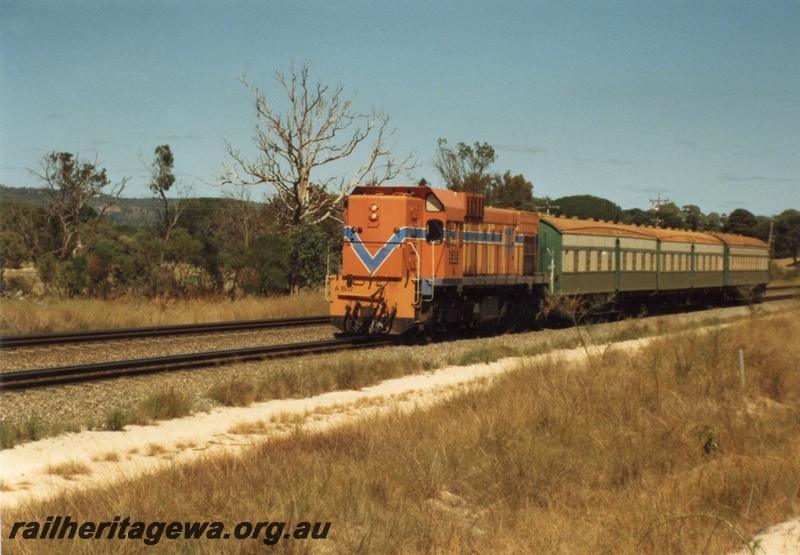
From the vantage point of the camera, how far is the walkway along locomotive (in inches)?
754

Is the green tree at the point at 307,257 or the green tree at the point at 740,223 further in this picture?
the green tree at the point at 740,223

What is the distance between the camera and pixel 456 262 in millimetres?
19969

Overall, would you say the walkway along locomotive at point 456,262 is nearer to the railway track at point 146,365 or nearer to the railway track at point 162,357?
the railway track at point 162,357

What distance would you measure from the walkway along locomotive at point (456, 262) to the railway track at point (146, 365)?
1572 mm

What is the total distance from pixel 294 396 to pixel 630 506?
22.3 ft

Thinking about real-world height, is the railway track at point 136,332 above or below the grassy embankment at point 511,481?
above

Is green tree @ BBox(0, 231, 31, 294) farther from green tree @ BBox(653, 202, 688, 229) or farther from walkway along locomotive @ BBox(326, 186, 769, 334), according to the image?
green tree @ BBox(653, 202, 688, 229)

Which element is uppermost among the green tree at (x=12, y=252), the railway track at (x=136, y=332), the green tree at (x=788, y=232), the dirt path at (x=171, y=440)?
the green tree at (x=788, y=232)

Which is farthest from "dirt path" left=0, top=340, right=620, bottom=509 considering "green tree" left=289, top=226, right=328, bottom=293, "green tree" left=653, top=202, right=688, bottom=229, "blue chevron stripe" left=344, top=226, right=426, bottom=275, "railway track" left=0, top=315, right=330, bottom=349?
"green tree" left=653, top=202, right=688, bottom=229

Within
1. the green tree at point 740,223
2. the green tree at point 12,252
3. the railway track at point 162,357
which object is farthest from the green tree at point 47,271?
the green tree at point 740,223

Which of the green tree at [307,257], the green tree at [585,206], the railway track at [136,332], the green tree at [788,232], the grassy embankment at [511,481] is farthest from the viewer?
the green tree at [585,206]

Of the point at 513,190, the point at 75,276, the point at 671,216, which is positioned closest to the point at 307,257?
the point at 75,276

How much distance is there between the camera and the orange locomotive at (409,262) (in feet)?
62.6

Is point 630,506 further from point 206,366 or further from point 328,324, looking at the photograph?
point 328,324
